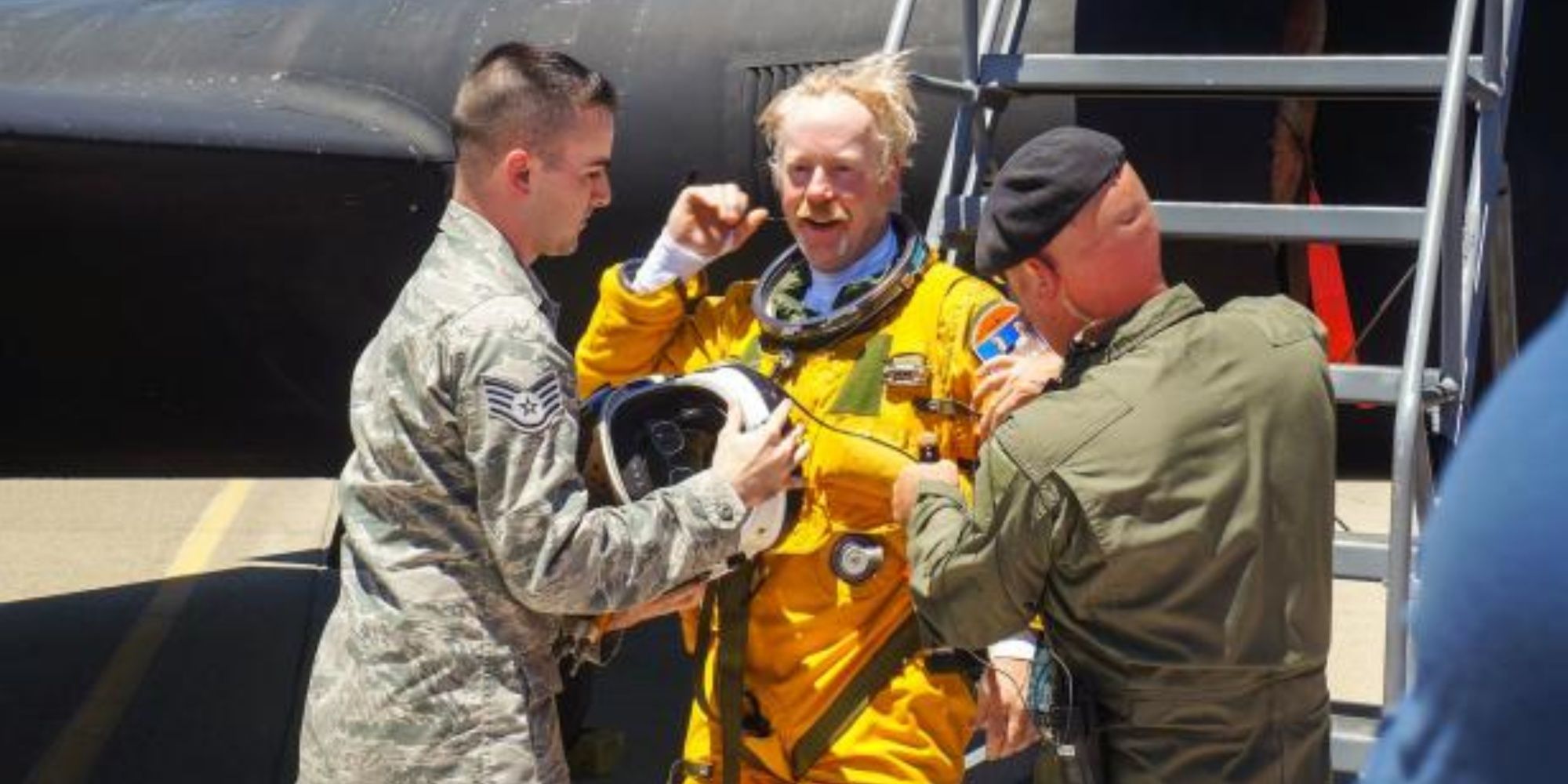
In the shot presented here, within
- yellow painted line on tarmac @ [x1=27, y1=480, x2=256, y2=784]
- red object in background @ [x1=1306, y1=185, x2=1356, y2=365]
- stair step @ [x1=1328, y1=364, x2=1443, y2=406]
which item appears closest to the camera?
stair step @ [x1=1328, y1=364, x2=1443, y2=406]

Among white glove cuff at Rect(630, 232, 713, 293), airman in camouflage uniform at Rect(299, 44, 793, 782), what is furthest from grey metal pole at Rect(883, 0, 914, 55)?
airman in camouflage uniform at Rect(299, 44, 793, 782)

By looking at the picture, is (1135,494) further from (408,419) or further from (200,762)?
(200,762)

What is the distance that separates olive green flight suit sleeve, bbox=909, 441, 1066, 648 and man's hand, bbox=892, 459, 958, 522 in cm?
5

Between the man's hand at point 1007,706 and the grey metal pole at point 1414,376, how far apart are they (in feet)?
1.81

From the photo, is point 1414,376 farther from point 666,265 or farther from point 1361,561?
point 666,265

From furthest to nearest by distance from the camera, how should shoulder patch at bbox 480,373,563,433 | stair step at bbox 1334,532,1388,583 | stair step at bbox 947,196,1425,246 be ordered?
stair step at bbox 947,196,1425,246, stair step at bbox 1334,532,1388,583, shoulder patch at bbox 480,373,563,433

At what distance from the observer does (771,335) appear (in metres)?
3.59

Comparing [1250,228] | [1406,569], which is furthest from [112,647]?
[1406,569]

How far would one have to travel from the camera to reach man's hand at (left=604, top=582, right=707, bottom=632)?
3.32 m

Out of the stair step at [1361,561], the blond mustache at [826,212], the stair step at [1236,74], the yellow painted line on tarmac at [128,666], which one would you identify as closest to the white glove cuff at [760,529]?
the blond mustache at [826,212]

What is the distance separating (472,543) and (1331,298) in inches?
116

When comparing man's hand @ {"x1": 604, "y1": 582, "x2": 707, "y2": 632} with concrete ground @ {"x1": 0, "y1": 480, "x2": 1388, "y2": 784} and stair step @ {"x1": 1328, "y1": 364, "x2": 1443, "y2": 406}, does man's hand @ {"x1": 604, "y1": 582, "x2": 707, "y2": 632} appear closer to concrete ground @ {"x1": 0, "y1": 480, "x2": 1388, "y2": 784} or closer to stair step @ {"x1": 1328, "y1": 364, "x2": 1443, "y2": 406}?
concrete ground @ {"x1": 0, "y1": 480, "x2": 1388, "y2": 784}

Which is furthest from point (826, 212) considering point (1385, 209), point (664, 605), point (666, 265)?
point (1385, 209)

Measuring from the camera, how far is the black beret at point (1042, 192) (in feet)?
9.30
